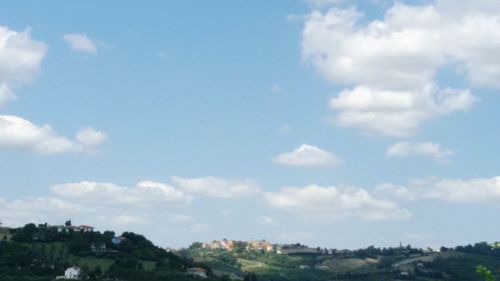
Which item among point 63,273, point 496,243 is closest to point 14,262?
point 63,273

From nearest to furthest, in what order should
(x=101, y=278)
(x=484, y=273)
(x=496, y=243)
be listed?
(x=484, y=273), (x=496, y=243), (x=101, y=278)

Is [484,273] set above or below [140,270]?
below

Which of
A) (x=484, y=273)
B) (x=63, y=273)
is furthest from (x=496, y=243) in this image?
(x=63, y=273)

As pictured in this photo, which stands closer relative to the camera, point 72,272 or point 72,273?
point 72,273

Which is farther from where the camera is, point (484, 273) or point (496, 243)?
point (496, 243)

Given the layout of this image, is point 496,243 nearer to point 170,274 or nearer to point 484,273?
point 484,273

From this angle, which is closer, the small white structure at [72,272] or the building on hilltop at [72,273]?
the building on hilltop at [72,273]

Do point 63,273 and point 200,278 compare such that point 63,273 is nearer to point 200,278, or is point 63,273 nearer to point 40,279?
point 40,279

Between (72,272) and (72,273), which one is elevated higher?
(72,272)

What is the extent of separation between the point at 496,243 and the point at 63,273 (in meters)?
190

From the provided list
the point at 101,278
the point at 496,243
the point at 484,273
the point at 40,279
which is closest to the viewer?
the point at 484,273

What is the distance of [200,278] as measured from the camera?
196 meters

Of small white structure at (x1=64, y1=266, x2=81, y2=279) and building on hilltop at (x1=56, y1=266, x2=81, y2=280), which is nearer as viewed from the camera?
building on hilltop at (x1=56, y1=266, x2=81, y2=280)

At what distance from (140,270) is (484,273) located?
190 metres
